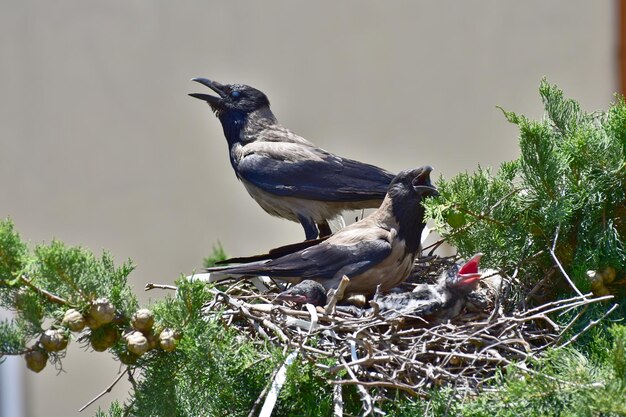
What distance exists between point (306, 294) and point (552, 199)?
2.68 ft

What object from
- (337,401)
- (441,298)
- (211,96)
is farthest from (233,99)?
(337,401)

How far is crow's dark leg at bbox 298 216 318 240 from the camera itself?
143 inches

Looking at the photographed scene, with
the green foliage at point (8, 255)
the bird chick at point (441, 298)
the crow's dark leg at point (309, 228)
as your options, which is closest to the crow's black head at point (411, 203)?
the bird chick at point (441, 298)

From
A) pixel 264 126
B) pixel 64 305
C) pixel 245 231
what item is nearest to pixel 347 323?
pixel 64 305

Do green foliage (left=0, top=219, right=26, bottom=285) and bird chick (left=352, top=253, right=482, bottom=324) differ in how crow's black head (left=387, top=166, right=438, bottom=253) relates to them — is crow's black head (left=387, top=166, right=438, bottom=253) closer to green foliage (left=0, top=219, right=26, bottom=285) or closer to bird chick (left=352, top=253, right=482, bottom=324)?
bird chick (left=352, top=253, right=482, bottom=324)

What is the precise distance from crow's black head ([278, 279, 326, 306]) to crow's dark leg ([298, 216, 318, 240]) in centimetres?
78

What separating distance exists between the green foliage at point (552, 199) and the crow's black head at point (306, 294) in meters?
0.49

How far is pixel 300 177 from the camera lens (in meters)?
3.71

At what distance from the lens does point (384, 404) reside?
6.90 feet

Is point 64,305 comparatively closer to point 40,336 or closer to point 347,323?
point 40,336

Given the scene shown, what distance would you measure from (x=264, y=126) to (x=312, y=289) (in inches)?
53.6

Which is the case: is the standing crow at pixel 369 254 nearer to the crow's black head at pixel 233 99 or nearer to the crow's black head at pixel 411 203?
the crow's black head at pixel 411 203

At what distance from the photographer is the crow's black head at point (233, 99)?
4.04 meters

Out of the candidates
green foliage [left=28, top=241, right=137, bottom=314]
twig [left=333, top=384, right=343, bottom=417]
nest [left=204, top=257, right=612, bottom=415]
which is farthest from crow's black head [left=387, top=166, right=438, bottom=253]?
green foliage [left=28, top=241, right=137, bottom=314]
